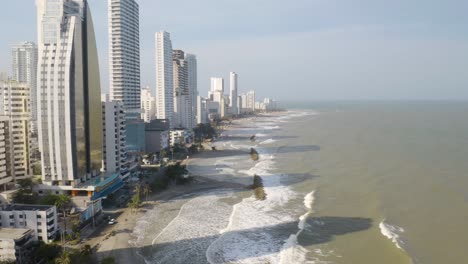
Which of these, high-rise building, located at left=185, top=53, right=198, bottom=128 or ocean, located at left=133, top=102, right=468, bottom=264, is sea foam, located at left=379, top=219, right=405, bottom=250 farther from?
high-rise building, located at left=185, top=53, right=198, bottom=128

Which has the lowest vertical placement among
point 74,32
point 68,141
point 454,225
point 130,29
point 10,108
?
point 454,225

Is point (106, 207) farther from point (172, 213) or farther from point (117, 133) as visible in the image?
point (117, 133)

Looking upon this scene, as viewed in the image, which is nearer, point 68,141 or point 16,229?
point 16,229

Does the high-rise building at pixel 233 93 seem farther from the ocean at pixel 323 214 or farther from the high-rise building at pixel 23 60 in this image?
the ocean at pixel 323 214

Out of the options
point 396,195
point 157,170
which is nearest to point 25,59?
point 157,170

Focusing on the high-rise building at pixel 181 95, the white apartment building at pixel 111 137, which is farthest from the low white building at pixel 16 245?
the high-rise building at pixel 181 95

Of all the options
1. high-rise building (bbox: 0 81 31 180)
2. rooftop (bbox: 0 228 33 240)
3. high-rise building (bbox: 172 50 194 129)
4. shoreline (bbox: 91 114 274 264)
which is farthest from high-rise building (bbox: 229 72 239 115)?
rooftop (bbox: 0 228 33 240)

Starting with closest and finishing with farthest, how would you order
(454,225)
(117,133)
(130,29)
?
(454,225), (117,133), (130,29)
